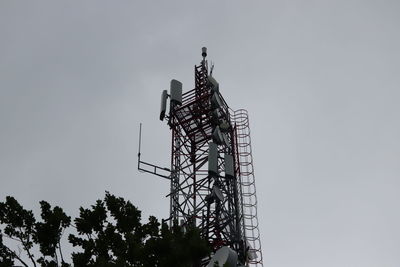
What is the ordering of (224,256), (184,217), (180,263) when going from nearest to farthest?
1. (180,263)
2. (224,256)
3. (184,217)

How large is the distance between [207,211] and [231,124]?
614cm

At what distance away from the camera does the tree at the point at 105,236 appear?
1438 cm

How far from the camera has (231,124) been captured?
29969 mm

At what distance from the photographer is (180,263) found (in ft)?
46.3

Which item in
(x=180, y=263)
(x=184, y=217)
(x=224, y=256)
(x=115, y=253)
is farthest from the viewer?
(x=184, y=217)

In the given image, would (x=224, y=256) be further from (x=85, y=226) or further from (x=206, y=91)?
(x=206, y=91)

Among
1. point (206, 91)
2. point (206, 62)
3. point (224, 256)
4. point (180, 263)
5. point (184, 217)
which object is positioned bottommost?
point (180, 263)

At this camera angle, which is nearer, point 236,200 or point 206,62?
point 236,200

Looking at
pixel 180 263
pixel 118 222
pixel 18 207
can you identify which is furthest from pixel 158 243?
pixel 18 207

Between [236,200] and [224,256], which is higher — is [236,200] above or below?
above

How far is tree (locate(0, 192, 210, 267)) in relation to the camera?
1438cm

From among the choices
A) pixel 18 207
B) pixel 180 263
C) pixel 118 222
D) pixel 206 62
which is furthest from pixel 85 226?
pixel 206 62

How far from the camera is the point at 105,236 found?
620 inches

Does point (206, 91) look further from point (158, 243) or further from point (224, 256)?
point (158, 243)
